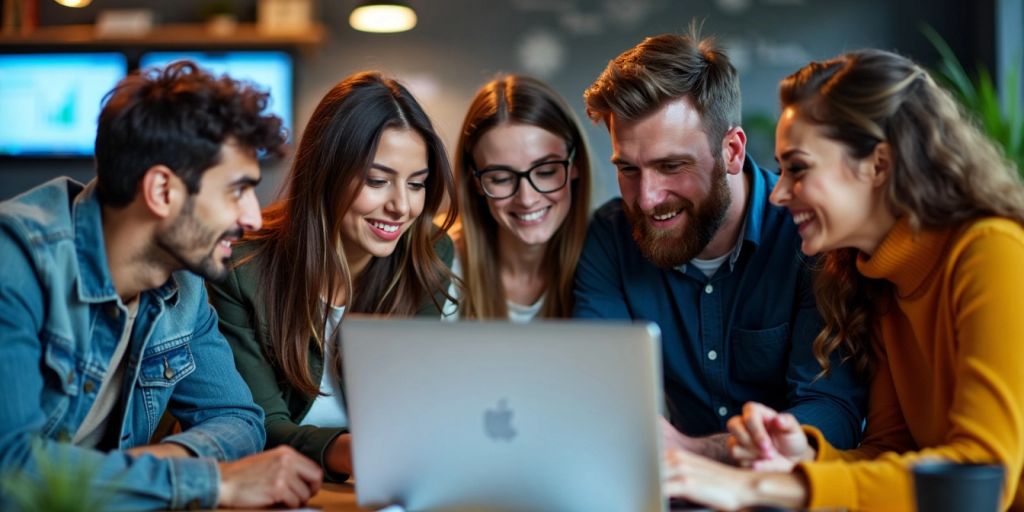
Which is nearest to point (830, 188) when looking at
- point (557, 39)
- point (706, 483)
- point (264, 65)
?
point (706, 483)

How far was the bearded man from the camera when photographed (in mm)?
2258

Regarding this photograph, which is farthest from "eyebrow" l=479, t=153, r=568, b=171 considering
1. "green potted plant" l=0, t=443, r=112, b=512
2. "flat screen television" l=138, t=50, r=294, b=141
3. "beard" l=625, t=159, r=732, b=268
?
"flat screen television" l=138, t=50, r=294, b=141

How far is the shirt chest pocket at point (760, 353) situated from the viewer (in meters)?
2.24

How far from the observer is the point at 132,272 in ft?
5.58

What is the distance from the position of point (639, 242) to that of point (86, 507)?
1.43 metres

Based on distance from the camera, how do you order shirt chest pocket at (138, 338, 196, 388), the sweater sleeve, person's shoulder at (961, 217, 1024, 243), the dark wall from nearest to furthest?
person's shoulder at (961, 217, 1024, 243)
shirt chest pocket at (138, 338, 196, 388)
the sweater sleeve
the dark wall

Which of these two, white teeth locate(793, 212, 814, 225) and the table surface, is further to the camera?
white teeth locate(793, 212, 814, 225)

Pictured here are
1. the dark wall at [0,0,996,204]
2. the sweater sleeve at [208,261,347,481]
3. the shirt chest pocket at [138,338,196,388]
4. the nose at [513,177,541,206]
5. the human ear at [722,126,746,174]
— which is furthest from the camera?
the dark wall at [0,0,996,204]

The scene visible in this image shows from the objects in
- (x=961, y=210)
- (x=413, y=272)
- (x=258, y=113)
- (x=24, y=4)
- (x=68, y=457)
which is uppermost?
(x=24, y=4)

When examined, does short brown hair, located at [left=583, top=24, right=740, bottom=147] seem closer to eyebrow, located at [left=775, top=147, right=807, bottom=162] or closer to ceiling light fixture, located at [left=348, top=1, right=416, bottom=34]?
eyebrow, located at [left=775, top=147, right=807, bottom=162]

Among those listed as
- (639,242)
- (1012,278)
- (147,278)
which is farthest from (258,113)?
(1012,278)

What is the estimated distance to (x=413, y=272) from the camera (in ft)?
8.10

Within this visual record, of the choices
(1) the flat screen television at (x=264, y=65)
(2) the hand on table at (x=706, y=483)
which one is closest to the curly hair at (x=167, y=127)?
(2) the hand on table at (x=706, y=483)

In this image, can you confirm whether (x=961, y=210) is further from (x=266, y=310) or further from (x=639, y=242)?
(x=266, y=310)
